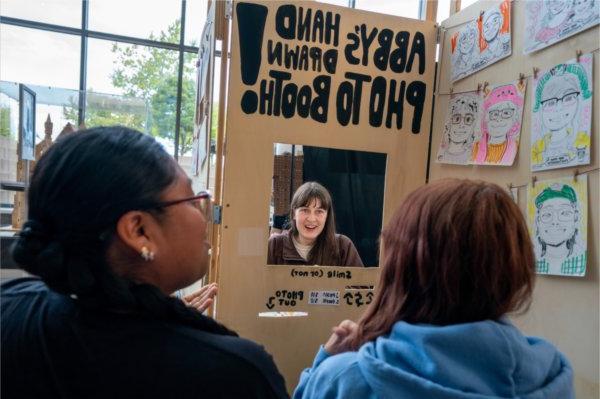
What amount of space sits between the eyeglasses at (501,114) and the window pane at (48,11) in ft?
21.0

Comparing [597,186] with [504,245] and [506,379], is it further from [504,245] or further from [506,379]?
[506,379]

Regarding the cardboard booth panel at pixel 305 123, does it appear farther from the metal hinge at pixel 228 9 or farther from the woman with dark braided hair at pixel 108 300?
the woman with dark braided hair at pixel 108 300

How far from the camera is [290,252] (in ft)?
5.98

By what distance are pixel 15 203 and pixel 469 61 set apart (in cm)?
319

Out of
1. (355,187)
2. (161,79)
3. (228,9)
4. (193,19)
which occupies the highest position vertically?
(193,19)

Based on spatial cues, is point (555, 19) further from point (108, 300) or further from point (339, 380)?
point (108, 300)

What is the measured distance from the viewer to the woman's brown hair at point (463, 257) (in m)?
0.77

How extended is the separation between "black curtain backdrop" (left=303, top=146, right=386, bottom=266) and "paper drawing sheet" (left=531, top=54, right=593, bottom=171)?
0.66 meters

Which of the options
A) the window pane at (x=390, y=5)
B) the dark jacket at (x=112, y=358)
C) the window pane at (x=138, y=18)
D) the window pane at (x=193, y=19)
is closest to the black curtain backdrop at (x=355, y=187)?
the dark jacket at (x=112, y=358)

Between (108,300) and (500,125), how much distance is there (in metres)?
1.30

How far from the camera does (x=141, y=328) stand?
0.59m

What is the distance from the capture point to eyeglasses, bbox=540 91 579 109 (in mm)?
1179

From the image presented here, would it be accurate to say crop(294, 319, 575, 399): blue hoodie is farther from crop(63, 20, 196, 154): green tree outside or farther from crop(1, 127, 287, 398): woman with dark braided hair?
crop(63, 20, 196, 154): green tree outside

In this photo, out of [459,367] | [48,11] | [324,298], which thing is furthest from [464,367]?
[48,11]
